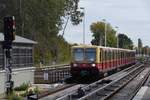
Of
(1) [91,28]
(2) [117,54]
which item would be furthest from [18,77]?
(1) [91,28]

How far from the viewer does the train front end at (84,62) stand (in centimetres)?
4147

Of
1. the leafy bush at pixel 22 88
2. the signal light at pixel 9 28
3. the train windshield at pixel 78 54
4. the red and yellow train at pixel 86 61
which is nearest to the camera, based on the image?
the signal light at pixel 9 28

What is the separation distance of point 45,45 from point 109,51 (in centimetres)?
4164

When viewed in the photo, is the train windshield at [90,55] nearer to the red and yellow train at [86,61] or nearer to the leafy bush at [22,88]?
the red and yellow train at [86,61]

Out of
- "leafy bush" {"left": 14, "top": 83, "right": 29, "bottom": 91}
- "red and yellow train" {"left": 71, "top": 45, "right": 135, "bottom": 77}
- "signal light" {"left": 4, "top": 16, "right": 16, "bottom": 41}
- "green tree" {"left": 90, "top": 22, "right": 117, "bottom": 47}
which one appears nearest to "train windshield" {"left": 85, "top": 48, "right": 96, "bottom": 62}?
"red and yellow train" {"left": 71, "top": 45, "right": 135, "bottom": 77}

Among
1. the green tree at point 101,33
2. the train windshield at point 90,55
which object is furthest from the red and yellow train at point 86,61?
the green tree at point 101,33

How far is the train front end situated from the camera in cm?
4147

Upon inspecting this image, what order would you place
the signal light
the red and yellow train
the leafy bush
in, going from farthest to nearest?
the red and yellow train < the leafy bush < the signal light

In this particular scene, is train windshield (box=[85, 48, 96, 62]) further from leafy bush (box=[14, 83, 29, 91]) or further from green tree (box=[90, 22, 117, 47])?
green tree (box=[90, 22, 117, 47])

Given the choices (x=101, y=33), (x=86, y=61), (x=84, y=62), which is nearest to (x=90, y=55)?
(x=86, y=61)

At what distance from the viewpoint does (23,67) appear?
125 feet

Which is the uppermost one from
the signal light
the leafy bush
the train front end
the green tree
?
the green tree

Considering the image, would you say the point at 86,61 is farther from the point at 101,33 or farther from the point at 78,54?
the point at 101,33

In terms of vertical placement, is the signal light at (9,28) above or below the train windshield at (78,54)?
above
